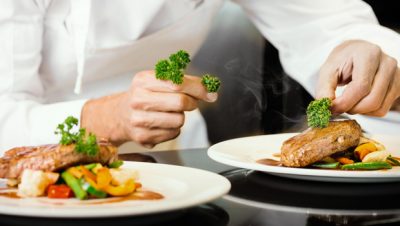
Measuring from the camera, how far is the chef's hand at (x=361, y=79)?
1.40 metres

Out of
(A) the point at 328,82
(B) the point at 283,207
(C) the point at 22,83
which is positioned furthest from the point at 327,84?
(C) the point at 22,83

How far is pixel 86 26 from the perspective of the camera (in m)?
1.83

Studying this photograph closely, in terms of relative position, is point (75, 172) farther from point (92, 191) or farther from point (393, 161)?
point (393, 161)

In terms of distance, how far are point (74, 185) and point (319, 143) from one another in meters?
0.53

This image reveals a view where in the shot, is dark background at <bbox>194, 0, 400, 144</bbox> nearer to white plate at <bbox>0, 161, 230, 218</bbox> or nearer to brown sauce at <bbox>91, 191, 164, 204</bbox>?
white plate at <bbox>0, 161, 230, 218</bbox>

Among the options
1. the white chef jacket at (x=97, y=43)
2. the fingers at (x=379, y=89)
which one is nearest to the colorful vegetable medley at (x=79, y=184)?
the fingers at (x=379, y=89)

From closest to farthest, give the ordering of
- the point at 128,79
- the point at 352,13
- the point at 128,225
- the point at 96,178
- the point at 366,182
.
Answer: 1. the point at 128,225
2. the point at 96,178
3. the point at 366,182
4. the point at 128,79
5. the point at 352,13

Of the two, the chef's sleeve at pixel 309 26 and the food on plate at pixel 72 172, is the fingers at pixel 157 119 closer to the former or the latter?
the food on plate at pixel 72 172

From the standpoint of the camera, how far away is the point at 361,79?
1.47m

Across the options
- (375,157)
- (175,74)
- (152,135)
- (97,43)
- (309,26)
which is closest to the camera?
(375,157)

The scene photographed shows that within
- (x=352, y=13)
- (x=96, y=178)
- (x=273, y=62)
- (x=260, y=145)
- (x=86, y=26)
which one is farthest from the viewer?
(x=273, y=62)

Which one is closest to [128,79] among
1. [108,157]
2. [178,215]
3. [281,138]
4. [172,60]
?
[281,138]

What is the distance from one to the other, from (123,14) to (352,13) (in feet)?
3.01

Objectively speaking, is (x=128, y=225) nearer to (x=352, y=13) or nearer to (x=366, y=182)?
(x=366, y=182)
